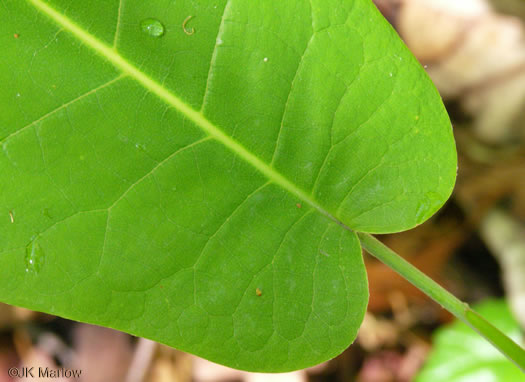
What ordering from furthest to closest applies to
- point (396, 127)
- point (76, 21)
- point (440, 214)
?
point (440, 214)
point (396, 127)
point (76, 21)

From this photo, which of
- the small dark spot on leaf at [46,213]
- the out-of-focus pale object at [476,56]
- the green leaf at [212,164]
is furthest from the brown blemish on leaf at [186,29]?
the out-of-focus pale object at [476,56]

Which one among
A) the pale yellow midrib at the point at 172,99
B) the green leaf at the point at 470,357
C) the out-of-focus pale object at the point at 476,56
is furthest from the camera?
the out-of-focus pale object at the point at 476,56

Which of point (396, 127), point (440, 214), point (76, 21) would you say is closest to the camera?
point (76, 21)

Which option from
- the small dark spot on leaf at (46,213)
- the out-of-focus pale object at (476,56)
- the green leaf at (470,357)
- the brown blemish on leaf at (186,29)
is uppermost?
the brown blemish on leaf at (186,29)

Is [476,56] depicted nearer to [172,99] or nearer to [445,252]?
[445,252]

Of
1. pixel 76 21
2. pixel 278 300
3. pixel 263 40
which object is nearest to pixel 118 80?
pixel 76 21

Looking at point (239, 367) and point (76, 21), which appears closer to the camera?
point (76, 21)

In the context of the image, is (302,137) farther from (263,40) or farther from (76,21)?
(76,21)

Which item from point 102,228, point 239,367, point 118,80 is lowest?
point 239,367

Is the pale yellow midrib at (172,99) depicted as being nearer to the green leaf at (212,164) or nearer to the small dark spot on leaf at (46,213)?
the green leaf at (212,164)
